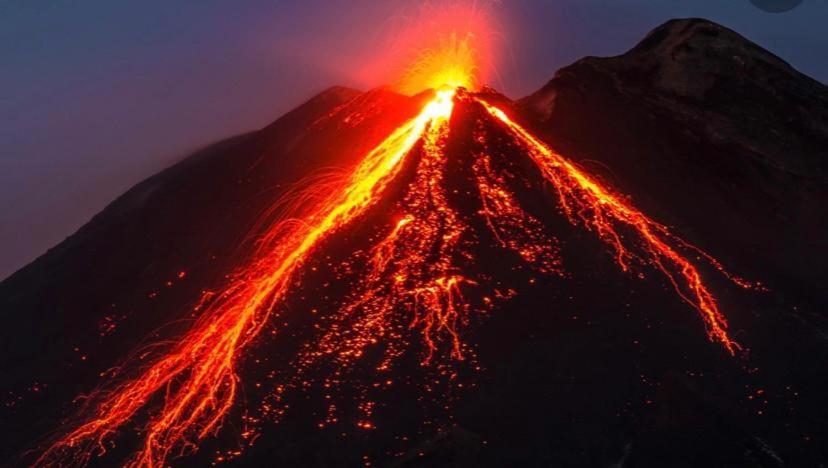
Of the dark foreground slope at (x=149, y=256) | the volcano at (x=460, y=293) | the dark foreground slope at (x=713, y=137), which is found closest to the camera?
the volcano at (x=460, y=293)

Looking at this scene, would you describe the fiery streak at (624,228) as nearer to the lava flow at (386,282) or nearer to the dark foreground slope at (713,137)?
the lava flow at (386,282)

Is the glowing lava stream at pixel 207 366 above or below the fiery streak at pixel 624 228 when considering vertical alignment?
above

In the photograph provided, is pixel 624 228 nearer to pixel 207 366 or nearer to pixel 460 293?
pixel 460 293

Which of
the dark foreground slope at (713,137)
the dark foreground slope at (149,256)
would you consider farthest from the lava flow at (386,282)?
the dark foreground slope at (713,137)

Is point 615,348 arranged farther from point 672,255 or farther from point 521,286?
point 672,255

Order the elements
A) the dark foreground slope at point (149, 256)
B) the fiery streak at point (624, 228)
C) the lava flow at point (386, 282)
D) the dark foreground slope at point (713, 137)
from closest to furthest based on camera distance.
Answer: the lava flow at point (386, 282) < the fiery streak at point (624, 228) < the dark foreground slope at point (149, 256) < the dark foreground slope at point (713, 137)

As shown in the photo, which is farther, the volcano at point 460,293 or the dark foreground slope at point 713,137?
the dark foreground slope at point 713,137
